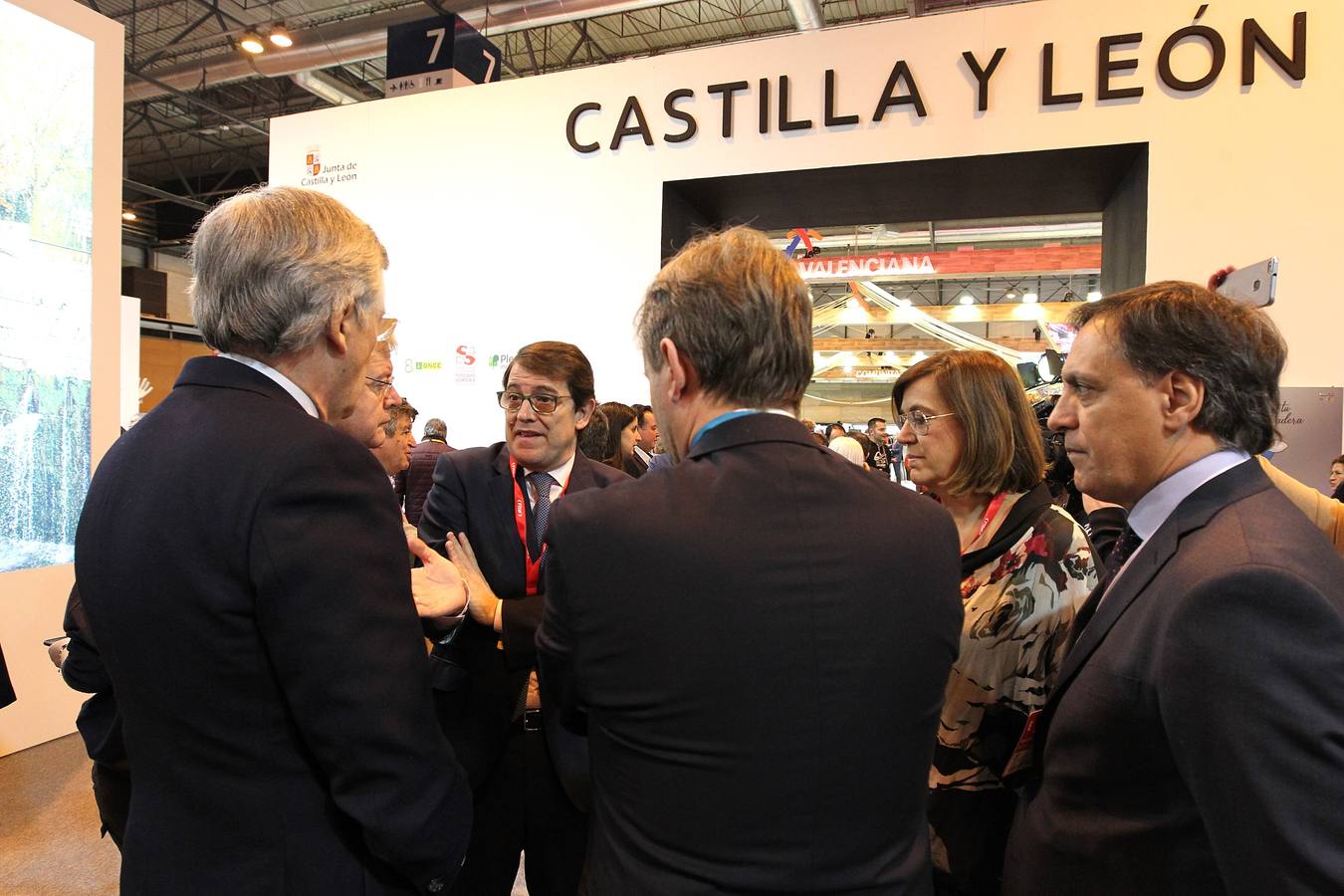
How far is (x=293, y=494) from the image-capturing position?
959 millimetres

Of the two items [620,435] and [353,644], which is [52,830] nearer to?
[620,435]

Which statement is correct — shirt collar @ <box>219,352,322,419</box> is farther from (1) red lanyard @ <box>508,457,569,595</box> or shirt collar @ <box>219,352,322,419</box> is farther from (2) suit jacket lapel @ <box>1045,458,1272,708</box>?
(2) suit jacket lapel @ <box>1045,458,1272,708</box>

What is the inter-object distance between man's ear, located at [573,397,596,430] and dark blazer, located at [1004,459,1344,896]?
4.36 ft

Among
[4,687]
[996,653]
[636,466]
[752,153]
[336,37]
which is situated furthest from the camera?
[336,37]

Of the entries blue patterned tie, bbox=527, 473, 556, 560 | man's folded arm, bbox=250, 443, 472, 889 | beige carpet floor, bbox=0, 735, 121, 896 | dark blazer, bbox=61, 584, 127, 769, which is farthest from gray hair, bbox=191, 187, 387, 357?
beige carpet floor, bbox=0, 735, 121, 896

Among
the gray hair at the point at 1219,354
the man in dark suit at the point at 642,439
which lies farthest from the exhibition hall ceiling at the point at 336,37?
the gray hair at the point at 1219,354

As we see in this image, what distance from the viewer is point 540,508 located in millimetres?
2031

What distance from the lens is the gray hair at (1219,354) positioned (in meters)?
1.13

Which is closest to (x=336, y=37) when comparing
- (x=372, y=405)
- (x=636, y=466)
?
(x=636, y=466)

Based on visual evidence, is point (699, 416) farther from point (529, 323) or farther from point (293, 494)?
point (529, 323)

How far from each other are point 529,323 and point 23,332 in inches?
107

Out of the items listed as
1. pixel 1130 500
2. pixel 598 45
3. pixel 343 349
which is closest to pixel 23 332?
pixel 343 349

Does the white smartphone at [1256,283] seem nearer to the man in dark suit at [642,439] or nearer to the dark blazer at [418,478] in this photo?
the man in dark suit at [642,439]

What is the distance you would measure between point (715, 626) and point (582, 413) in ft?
4.46
